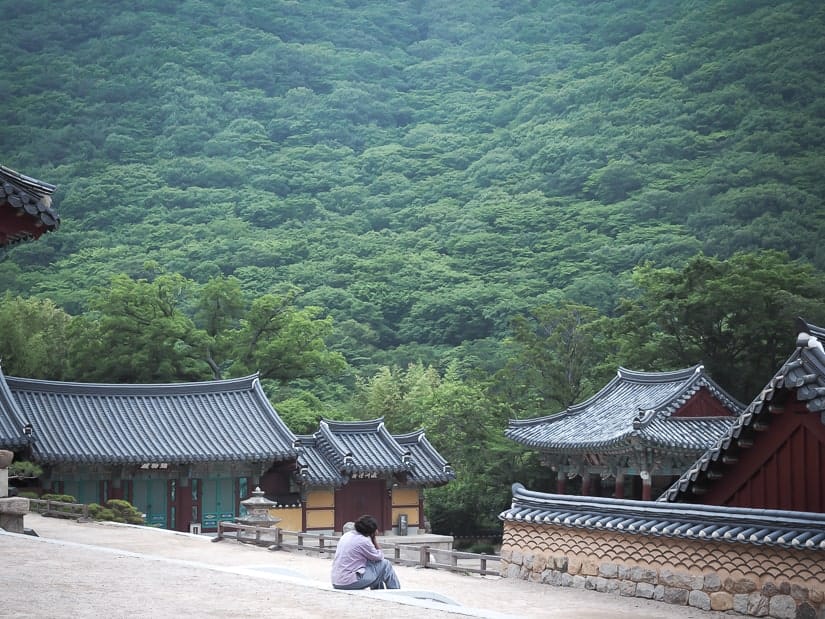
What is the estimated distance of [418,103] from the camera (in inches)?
4953

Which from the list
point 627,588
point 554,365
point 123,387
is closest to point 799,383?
point 627,588

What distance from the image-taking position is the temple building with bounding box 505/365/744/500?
3088 centimetres

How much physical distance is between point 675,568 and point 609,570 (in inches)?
42.3

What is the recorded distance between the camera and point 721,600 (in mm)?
12508

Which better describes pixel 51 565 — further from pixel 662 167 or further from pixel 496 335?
pixel 662 167

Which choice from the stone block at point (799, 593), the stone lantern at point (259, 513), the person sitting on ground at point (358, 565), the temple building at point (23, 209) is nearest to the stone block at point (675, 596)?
the stone block at point (799, 593)

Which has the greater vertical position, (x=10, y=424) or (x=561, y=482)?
(x=10, y=424)

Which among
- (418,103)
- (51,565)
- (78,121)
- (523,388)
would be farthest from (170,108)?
(51,565)

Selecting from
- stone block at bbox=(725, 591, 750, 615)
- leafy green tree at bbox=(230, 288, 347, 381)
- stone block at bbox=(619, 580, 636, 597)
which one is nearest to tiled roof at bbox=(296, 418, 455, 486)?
leafy green tree at bbox=(230, 288, 347, 381)

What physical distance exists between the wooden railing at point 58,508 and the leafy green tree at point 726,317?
69.5 feet

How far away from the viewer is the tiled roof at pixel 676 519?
38.2 feet

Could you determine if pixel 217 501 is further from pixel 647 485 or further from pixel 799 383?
pixel 799 383

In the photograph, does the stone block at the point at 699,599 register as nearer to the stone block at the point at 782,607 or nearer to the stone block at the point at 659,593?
the stone block at the point at 659,593

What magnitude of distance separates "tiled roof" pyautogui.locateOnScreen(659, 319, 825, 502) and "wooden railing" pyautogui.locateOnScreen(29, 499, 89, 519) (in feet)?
56.6
